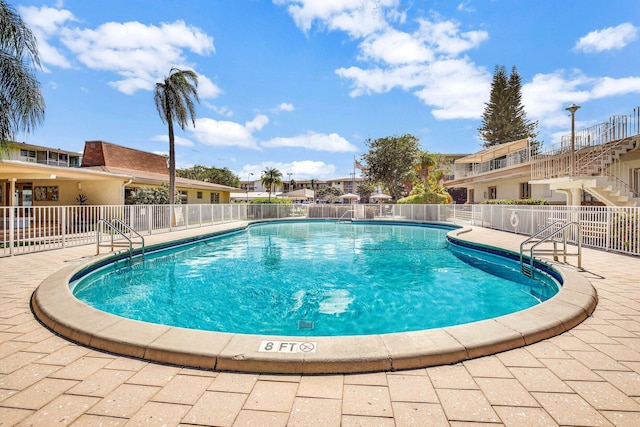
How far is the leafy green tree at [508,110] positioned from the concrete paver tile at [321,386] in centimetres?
4485

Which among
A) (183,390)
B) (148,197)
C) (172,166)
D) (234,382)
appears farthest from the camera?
(148,197)

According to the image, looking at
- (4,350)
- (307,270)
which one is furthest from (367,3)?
(4,350)

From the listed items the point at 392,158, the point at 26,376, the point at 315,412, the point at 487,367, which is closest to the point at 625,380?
the point at 487,367

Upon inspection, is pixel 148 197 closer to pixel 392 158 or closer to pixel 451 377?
pixel 451 377

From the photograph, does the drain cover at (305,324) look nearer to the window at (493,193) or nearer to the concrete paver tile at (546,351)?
the concrete paver tile at (546,351)

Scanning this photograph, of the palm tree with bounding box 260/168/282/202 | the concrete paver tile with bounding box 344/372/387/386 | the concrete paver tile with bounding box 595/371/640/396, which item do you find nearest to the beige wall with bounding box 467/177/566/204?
the concrete paver tile with bounding box 595/371/640/396

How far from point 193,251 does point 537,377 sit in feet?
33.0

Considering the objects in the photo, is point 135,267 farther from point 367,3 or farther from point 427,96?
point 427,96

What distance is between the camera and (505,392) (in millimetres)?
2041

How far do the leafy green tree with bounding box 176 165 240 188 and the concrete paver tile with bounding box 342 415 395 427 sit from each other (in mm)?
57968

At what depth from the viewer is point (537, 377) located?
7.28 feet

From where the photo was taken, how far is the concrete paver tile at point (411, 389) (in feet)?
6.52

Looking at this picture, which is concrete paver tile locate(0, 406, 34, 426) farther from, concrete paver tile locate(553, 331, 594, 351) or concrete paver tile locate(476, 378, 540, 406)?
concrete paver tile locate(553, 331, 594, 351)

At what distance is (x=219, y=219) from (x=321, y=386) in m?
16.7
